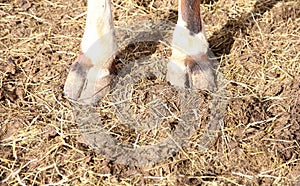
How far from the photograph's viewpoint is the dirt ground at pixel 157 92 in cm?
300

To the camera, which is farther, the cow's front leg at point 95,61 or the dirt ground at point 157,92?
the cow's front leg at point 95,61

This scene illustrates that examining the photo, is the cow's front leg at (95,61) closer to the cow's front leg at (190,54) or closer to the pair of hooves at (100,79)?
the pair of hooves at (100,79)

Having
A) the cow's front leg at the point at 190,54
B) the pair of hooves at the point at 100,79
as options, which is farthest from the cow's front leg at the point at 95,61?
the cow's front leg at the point at 190,54

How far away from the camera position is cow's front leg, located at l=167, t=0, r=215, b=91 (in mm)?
3406

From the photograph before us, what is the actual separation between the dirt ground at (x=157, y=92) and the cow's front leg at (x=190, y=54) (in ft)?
0.37

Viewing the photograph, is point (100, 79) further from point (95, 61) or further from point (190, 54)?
point (190, 54)

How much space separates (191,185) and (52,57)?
123 cm

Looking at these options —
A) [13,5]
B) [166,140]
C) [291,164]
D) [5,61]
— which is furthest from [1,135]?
[291,164]

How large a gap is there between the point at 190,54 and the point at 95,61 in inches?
20.5

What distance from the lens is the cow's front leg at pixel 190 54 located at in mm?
3406

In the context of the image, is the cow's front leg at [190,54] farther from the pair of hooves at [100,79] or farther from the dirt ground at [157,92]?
the dirt ground at [157,92]

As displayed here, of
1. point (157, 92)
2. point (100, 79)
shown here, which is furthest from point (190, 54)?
point (100, 79)

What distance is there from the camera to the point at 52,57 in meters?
3.66

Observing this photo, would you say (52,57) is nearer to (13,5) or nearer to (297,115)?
(13,5)
